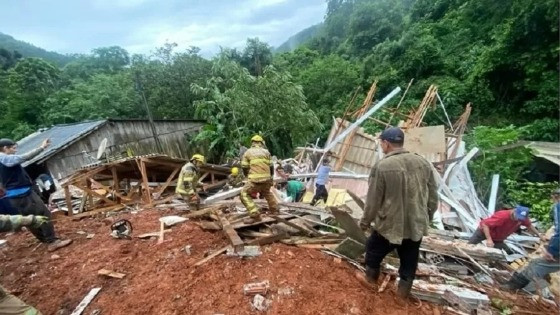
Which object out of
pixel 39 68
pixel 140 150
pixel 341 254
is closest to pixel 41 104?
pixel 39 68

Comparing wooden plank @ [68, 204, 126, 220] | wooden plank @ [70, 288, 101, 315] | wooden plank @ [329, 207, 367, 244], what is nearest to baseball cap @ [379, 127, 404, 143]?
wooden plank @ [329, 207, 367, 244]

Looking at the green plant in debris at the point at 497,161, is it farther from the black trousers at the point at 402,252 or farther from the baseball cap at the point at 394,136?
the baseball cap at the point at 394,136

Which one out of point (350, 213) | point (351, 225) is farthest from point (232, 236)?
point (350, 213)

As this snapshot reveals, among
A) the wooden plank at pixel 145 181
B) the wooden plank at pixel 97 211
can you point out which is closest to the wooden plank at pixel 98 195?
the wooden plank at pixel 97 211

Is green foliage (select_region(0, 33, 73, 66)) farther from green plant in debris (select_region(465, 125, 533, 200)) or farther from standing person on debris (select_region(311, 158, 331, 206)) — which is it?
green plant in debris (select_region(465, 125, 533, 200))

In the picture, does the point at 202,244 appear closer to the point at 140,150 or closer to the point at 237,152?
the point at 237,152

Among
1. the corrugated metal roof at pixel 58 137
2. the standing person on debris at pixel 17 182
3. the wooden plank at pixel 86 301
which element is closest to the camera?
the wooden plank at pixel 86 301

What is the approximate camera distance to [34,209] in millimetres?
5098

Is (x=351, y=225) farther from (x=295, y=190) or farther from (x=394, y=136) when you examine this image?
(x=295, y=190)

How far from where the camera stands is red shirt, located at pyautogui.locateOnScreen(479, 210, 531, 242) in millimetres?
5062

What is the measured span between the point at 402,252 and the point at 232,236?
6.96 feet

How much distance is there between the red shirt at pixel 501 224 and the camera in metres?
5.06

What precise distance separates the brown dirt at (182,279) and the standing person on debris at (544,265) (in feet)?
5.54

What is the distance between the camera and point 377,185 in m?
3.11
